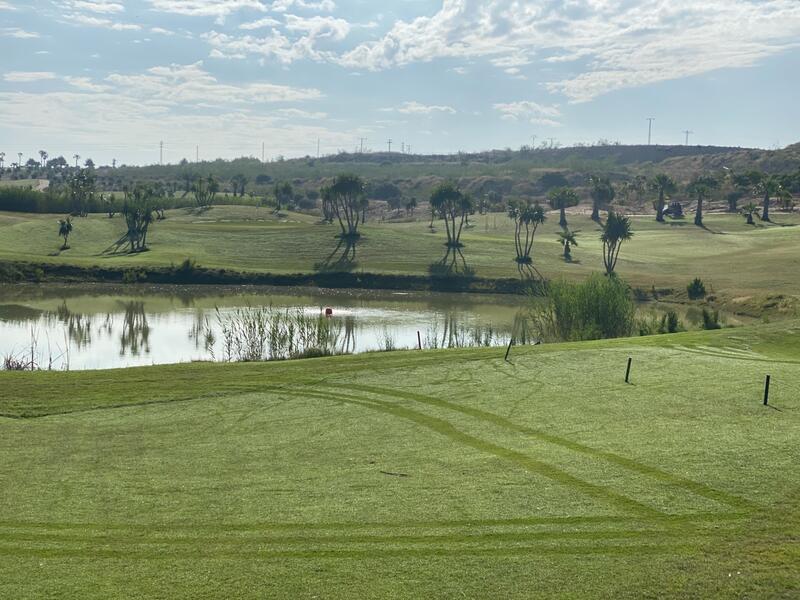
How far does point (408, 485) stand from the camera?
17.4 metres

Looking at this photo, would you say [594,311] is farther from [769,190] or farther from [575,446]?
[769,190]

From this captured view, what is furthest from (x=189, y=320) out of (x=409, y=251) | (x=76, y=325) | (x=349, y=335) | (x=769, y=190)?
(x=769, y=190)

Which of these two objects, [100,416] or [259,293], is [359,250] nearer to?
[259,293]

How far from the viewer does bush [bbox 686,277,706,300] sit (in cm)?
8462

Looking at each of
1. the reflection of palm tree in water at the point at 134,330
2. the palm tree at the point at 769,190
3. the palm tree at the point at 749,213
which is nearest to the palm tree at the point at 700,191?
the palm tree at the point at 749,213

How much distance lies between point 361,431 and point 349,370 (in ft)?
27.1

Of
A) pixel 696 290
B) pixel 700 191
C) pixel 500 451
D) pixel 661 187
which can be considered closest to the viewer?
pixel 500 451

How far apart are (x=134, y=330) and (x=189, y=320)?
5.44m

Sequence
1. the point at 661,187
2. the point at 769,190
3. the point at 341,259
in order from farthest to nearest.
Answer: the point at 661,187, the point at 769,190, the point at 341,259

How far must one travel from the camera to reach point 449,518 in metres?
15.5

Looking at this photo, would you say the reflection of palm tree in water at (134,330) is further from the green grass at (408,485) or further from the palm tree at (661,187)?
the palm tree at (661,187)

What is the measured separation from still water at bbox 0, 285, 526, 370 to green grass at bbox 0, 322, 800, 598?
14851mm

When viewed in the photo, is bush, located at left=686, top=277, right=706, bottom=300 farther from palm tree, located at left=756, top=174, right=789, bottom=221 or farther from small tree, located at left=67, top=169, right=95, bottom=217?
small tree, located at left=67, top=169, right=95, bottom=217

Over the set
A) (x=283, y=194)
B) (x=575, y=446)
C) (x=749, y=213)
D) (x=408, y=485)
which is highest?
(x=283, y=194)
